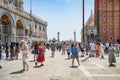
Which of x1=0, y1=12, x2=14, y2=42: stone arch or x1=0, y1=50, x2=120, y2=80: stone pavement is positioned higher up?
x1=0, y1=12, x2=14, y2=42: stone arch

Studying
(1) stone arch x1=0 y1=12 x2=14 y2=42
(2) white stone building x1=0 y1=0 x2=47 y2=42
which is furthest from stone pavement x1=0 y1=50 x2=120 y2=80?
(1) stone arch x1=0 y1=12 x2=14 y2=42

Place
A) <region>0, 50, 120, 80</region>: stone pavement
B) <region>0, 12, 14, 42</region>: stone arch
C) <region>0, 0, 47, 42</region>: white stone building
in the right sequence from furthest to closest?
<region>0, 12, 14, 42</region>: stone arch
<region>0, 0, 47, 42</region>: white stone building
<region>0, 50, 120, 80</region>: stone pavement

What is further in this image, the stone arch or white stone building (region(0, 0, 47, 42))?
the stone arch

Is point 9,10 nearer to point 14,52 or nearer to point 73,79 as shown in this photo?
point 14,52

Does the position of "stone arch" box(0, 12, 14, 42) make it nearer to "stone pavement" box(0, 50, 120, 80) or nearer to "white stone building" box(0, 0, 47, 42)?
"white stone building" box(0, 0, 47, 42)

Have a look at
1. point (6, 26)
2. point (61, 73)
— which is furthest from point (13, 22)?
point (61, 73)

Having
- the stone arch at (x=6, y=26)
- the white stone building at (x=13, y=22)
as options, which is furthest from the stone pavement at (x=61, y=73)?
the stone arch at (x=6, y=26)

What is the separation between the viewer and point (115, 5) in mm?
57344

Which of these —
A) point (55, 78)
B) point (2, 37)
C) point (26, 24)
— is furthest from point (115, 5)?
point (55, 78)

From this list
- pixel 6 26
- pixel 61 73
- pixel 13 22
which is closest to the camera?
pixel 61 73

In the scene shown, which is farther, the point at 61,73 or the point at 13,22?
the point at 13,22

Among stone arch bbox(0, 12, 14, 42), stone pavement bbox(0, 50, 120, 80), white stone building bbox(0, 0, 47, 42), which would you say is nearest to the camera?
stone pavement bbox(0, 50, 120, 80)

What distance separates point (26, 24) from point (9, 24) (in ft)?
41.9

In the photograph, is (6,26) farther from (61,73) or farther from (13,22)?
(61,73)
